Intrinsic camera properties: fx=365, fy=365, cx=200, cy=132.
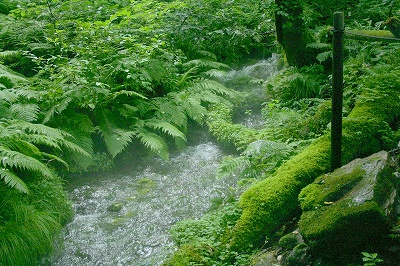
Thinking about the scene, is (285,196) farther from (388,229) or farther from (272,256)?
(388,229)

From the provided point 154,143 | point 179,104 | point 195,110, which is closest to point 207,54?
point 179,104

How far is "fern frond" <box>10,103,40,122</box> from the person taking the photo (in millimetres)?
5429

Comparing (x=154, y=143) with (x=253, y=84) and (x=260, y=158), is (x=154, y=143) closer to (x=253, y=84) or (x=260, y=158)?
(x=260, y=158)

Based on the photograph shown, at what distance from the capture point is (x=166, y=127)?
6.25 meters

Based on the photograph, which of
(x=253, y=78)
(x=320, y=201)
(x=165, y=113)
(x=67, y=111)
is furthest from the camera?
(x=253, y=78)

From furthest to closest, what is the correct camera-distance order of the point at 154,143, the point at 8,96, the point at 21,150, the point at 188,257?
the point at 154,143
the point at 8,96
the point at 21,150
the point at 188,257

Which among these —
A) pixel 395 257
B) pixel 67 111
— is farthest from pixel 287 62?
pixel 395 257

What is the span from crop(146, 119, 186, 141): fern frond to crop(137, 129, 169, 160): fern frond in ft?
0.62

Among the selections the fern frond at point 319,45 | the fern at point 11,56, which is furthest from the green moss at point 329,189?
the fern at point 11,56

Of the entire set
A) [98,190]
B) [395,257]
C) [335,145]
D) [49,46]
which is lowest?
[98,190]

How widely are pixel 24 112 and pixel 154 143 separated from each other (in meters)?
2.01

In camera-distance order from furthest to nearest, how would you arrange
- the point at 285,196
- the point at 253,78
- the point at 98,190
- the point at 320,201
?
the point at 253,78 → the point at 98,190 → the point at 285,196 → the point at 320,201

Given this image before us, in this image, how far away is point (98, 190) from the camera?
5578 millimetres

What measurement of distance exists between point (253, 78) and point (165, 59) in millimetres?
2104
